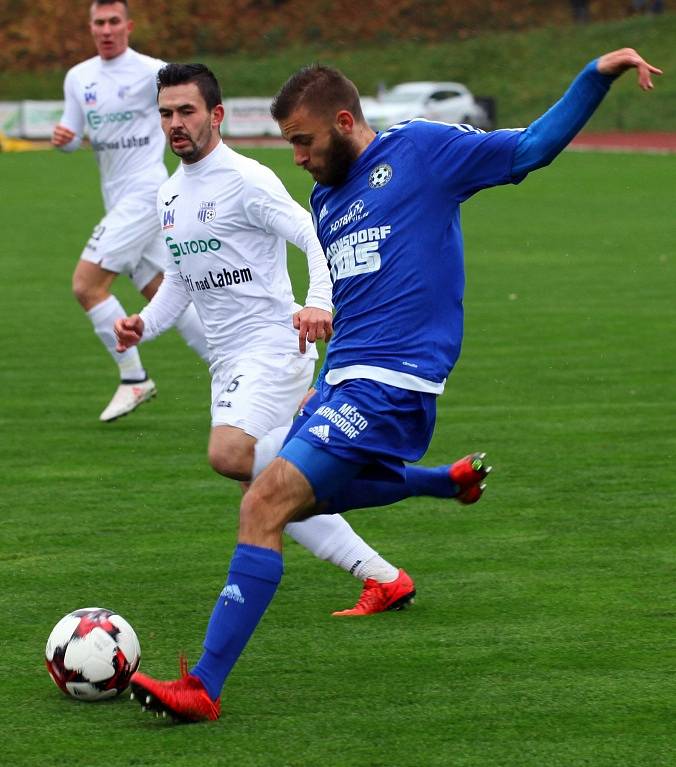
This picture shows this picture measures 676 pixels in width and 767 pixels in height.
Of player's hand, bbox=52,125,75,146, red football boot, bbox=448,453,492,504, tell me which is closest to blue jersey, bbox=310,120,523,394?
red football boot, bbox=448,453,492,504

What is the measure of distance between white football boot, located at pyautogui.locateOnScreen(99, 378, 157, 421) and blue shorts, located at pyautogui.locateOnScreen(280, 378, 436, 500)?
5.15m

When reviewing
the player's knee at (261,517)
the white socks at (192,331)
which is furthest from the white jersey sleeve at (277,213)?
the white socks at (192,331)

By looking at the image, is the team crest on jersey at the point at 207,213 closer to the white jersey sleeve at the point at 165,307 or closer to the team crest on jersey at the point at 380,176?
the white jersey sleeve at the point at 165,307

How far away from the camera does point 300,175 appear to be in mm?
32750

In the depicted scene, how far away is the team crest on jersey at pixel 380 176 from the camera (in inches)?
216

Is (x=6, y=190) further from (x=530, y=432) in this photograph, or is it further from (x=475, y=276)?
(x=530, y=432)

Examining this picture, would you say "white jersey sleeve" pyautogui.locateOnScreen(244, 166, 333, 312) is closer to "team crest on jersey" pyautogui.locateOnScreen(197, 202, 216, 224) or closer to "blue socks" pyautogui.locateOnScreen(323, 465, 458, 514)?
"team crest on jersey" pyautogui.locateOnScreen(197, 202, 216, 224)

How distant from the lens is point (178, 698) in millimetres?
4867

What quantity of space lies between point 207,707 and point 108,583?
1833mm

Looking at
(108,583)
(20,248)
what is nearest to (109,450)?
(108,583)

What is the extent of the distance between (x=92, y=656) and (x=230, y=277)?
2.12m

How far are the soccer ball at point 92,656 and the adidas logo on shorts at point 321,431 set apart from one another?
3.06 ft

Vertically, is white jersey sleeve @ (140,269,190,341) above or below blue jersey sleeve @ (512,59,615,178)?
below

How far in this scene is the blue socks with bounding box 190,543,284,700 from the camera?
16.1ft
